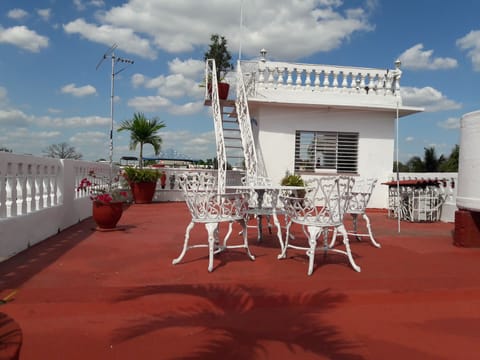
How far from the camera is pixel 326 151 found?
10352mm

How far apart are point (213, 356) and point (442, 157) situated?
23.5 m

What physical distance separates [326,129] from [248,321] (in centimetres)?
799

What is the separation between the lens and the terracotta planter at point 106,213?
6.14 meters

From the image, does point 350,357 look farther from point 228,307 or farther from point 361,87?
point 361,87

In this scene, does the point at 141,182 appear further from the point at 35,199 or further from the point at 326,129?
the point at 35,199

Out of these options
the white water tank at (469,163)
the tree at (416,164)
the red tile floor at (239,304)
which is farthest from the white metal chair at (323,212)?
the tree at (416,164)

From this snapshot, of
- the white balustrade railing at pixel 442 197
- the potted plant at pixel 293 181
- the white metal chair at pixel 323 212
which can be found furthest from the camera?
the potted plant at pixel 293 181

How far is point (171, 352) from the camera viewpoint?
2.42 metres

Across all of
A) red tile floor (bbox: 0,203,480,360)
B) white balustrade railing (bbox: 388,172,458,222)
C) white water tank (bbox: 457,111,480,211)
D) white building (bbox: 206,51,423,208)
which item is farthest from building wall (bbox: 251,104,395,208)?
red tile floor (bbox: 0,203,480,360)

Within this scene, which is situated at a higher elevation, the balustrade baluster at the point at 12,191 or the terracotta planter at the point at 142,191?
the balustrade baluster at the point at 12,191

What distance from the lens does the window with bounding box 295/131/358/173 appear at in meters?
10.3

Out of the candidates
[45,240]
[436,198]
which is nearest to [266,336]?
[45,240]

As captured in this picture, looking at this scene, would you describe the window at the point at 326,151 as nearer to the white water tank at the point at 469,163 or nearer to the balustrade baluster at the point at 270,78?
the balustrade baluster at the point at 270,78

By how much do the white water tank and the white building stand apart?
4608 millimetres
